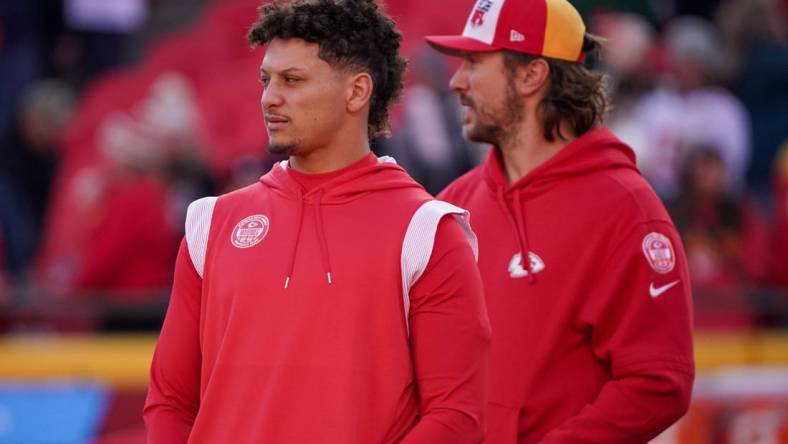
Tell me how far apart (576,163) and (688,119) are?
6.16m

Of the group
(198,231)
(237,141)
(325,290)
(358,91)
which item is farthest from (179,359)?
(237,141)

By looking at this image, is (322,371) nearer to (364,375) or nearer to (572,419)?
(364,375)

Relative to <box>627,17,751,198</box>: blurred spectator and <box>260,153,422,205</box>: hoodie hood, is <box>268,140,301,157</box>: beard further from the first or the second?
<box>627,17,751,198</box>: blurred spectator

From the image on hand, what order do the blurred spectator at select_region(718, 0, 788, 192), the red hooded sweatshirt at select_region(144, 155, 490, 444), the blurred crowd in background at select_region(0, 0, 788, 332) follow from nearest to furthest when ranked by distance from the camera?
1. the red hooded sweatshirt at select_region(144, 155, 490, 444)
2. the blurred crowd in background at select_region(0, 0, 788, 332)
3. the blurred spectator at select_region(718, 0, 788, 192)

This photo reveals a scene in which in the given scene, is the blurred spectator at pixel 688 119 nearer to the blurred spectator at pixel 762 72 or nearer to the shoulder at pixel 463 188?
the blurred spectator at pixel 762 72

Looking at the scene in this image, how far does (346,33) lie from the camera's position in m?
3.70

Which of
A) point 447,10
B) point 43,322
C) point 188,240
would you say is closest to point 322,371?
point 188,240

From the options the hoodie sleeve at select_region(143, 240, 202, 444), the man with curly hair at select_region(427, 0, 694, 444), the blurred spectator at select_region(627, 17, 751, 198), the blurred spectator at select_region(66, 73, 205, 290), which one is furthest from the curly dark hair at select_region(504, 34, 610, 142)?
the blurred spectator at select_region(66, 73, 205, 290)

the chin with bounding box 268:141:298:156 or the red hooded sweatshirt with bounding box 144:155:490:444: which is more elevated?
the chin with bounding box 268:141:298:156

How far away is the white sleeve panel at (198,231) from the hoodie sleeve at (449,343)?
534mm

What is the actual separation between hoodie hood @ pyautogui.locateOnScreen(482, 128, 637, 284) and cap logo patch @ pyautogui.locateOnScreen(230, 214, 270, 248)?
107cm

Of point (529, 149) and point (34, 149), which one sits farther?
Answer: point (34, 149)

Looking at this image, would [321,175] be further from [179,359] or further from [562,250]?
[562,250]

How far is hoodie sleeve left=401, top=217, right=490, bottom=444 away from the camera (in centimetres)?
355
